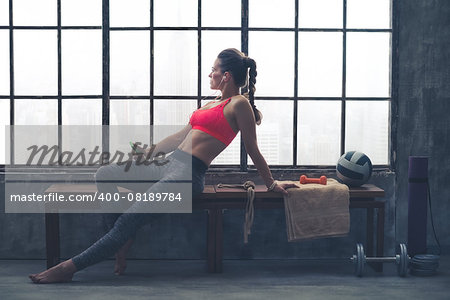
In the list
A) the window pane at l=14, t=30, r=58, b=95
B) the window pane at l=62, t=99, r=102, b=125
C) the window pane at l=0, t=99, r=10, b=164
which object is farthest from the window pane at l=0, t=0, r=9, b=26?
the window pane at l=62, t=99, r=102, b=125

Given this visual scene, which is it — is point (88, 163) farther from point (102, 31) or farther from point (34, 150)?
point (102, 31)

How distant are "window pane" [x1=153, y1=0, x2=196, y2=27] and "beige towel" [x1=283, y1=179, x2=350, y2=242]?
1594 millimetres

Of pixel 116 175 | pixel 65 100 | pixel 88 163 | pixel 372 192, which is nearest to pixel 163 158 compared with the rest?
pixel 116 175

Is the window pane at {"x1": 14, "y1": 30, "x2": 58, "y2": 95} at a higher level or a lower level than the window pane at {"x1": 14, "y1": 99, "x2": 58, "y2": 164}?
higher

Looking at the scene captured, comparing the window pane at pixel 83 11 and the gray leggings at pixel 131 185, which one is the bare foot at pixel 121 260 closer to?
the gray leggings at pixel 131 185

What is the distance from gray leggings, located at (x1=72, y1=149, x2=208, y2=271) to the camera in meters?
3.63

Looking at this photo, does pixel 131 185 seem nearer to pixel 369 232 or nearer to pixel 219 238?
pixel 219 238

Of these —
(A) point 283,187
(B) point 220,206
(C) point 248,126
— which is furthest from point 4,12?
(A) point 283,187

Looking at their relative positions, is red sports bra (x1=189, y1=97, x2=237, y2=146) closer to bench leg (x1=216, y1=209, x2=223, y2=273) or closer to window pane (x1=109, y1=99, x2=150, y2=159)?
bench leg (x1=216, y1=209, x2=223, y2=273)

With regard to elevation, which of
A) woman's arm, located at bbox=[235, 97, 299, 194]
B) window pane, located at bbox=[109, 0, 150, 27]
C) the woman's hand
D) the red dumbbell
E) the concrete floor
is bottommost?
the concrete floor

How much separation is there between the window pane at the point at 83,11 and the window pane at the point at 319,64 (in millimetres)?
1600

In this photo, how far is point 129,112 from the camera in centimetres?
446

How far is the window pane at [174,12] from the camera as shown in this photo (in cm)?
443

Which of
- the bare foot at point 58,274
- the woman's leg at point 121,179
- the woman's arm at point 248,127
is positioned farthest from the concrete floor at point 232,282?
the woman's arm at point 248,127
